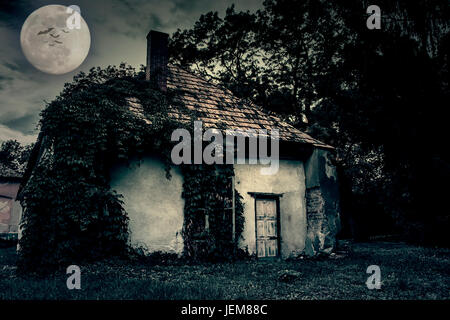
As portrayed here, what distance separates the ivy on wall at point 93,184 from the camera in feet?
22.0

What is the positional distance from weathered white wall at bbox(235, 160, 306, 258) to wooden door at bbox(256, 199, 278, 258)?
23 centimetres

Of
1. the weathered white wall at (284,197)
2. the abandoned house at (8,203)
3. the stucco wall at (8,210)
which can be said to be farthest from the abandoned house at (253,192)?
the stucco wall at (8,210)

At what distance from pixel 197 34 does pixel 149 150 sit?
13.8 metres

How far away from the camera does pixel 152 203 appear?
8297 millimetres

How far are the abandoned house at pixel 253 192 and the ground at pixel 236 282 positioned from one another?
129cm

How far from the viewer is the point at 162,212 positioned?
27.4ft

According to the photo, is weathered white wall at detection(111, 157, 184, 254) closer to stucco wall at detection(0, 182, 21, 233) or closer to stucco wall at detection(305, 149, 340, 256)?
stucco wall at detection(305, 149, 340, 256)

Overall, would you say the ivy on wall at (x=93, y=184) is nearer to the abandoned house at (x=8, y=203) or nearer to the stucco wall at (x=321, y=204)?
the stucco wall at (x=321, y=204)

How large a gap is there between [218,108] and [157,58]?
272 cm

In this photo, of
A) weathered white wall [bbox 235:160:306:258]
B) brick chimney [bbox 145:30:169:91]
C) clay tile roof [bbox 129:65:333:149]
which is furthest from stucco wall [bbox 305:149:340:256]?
brick chimney [bbox 145:30:169:91]

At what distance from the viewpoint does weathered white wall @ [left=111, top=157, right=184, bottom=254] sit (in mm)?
8016

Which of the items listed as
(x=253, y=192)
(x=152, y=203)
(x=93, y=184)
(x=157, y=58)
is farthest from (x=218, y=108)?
(x=93, y=184)

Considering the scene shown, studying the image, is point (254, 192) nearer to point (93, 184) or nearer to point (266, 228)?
point (266, 228)

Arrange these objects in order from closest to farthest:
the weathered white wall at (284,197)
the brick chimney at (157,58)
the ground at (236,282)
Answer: the ground at (236,282)
the weathered white wall at (284,197)
the brick chimney at (157,58)
